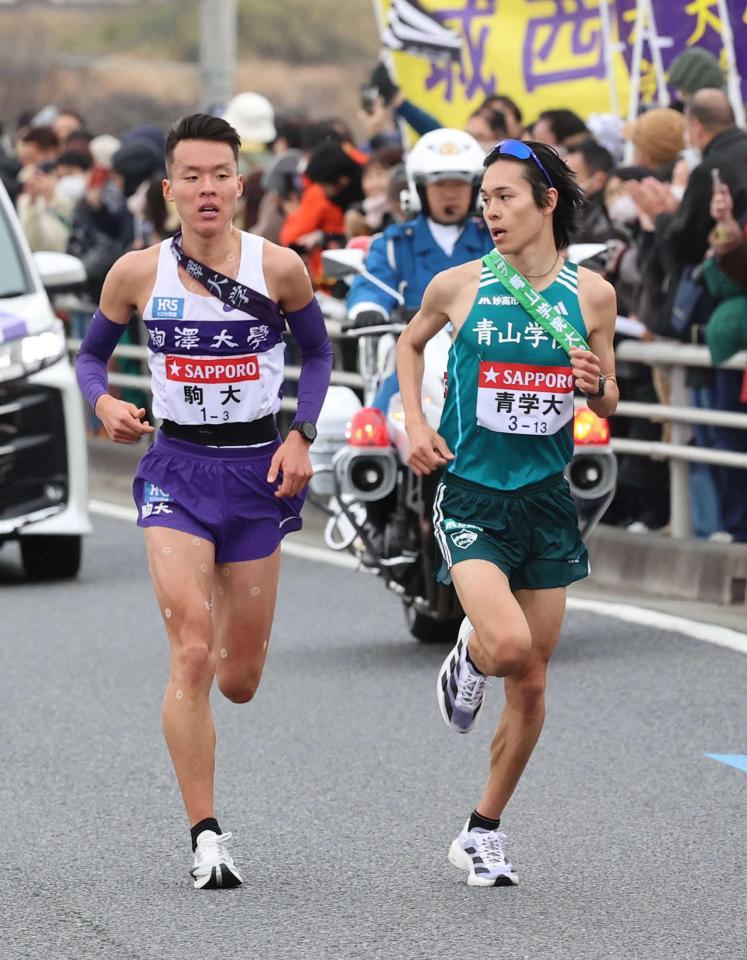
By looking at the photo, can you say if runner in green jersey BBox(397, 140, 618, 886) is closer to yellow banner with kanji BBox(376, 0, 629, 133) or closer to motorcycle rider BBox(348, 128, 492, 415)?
motorcycle rider BBox(348, 128, 492, 415)

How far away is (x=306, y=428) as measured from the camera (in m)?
7.11

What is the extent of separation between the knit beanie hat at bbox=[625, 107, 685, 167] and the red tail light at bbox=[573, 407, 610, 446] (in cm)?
369

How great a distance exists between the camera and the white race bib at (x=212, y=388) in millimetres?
7023

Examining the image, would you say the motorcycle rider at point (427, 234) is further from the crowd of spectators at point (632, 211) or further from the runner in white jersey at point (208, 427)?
the runner in white jersey at point (208, 427)

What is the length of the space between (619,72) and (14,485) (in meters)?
5.50

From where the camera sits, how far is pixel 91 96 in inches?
3150

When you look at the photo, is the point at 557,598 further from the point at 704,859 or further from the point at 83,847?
the point at 83,847

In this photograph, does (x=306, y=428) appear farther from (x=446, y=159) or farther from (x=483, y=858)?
(x=446, y=159)

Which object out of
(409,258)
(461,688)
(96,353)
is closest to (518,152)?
(96,353)

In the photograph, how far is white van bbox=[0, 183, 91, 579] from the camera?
12867 millimetres

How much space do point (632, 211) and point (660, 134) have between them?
0.74 metres

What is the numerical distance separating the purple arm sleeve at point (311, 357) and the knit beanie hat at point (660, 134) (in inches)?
269

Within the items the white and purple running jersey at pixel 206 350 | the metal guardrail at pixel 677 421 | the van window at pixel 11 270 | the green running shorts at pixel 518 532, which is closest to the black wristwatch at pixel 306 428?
the white and purple running jersey at pixel 206 350

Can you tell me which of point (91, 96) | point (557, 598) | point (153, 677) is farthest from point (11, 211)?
point (91, 96)
